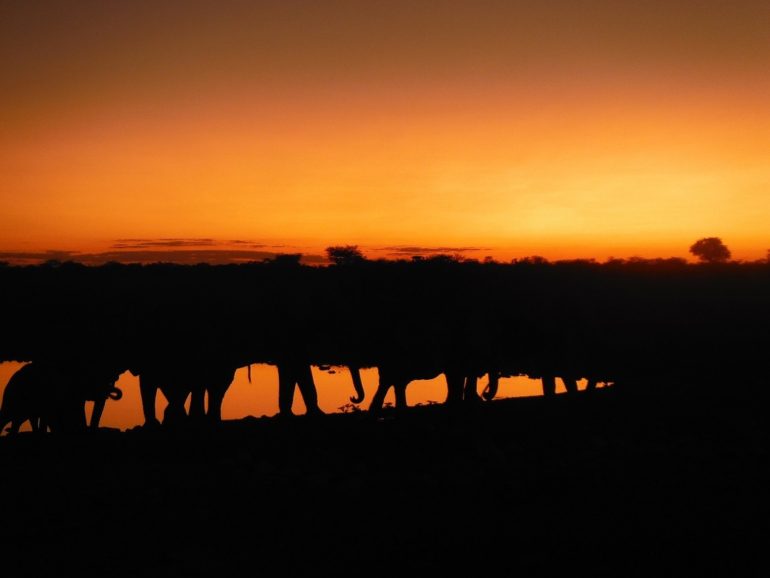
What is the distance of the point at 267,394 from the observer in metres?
29.5

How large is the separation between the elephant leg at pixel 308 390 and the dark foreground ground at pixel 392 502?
305 cm

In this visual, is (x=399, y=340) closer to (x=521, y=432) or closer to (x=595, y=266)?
(x=521, y=432)

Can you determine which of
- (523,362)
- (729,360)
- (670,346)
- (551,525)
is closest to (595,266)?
(670,346)

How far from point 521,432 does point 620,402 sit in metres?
3.09

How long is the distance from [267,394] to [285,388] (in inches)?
590

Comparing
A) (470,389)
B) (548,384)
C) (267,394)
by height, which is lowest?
(267,394)

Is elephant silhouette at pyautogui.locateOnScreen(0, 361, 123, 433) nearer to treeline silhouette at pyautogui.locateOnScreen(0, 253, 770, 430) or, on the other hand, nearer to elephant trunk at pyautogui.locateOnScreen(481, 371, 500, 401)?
treeline silhouette at pyautogui.locateOnScreen(0, 253, 770, 430)

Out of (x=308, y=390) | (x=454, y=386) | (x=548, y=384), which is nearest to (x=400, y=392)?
(x=454, y=386)

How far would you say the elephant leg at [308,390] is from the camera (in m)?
14.6

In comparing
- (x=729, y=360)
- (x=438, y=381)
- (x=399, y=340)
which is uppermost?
(x=399, y=340)

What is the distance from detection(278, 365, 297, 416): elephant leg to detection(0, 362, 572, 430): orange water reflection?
21.7ft

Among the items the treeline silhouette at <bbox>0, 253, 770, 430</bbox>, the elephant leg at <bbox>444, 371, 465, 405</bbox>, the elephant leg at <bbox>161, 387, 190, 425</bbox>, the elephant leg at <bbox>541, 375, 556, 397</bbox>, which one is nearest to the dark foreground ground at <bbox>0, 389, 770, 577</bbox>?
the elephant leg at <bbox>161, 387, 190, 425</bbox>

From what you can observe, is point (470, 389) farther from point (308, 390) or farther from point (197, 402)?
point (197, 402)

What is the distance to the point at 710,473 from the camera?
27.2 feet
